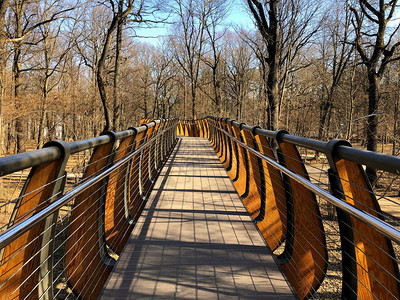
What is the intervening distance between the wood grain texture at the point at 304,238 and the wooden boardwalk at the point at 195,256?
0.17 m

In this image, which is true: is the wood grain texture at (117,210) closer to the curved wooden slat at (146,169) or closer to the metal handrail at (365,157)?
the curved wooden slat at (146,169)

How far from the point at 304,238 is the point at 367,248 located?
85 cm

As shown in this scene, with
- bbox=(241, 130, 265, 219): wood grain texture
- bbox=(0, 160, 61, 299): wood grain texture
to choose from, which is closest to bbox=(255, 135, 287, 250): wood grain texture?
bbox=(241, 130, 265, 219): wood grain texture

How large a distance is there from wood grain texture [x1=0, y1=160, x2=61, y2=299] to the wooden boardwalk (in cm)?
107

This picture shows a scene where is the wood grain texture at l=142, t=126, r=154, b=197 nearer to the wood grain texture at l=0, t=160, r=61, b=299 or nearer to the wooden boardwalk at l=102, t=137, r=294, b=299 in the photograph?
the wooden boardwalk at l=102, t=137, r=294, b=299

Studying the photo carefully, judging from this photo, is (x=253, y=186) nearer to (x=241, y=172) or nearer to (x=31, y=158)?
(x=241, y=172)

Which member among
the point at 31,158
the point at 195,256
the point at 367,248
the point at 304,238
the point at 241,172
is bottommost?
the point at 195,256

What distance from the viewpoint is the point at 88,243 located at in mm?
2791

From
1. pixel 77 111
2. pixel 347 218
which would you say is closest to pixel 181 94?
pixel 77 111

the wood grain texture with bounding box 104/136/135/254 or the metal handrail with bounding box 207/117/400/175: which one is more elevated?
the metal handrail with bounding box 207/117/400/175

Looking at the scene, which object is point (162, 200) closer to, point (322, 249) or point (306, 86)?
point (322, 249)

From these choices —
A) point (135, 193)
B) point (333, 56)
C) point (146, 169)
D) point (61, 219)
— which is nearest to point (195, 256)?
point (61, 219)

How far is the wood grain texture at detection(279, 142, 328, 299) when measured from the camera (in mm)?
2469

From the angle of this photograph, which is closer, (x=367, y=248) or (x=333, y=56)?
(x=367, y=248)
